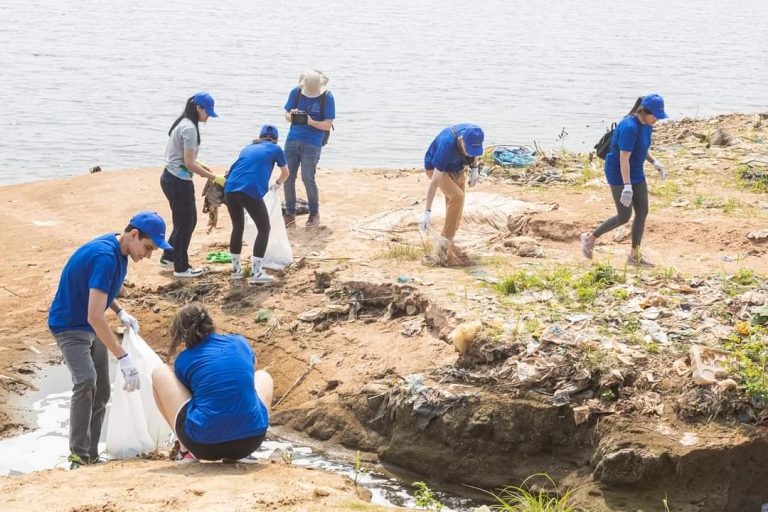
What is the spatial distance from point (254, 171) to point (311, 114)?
172 centimetres

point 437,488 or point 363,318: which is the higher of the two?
point 363,318

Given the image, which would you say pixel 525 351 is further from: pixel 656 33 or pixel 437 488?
pixel 656 33

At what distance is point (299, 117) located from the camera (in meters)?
10.6

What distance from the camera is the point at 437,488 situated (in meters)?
6.82

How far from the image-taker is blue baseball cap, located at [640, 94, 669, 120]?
28.5 feet

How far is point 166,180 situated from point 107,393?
331 centimetres

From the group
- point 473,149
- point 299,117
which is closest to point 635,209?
point 473,149

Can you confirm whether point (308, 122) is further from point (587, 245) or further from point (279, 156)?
point (587, 245)

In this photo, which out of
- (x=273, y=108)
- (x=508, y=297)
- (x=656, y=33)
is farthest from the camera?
(x=656, y=33)

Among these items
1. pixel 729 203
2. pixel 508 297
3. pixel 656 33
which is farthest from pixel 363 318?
pixel 656 33

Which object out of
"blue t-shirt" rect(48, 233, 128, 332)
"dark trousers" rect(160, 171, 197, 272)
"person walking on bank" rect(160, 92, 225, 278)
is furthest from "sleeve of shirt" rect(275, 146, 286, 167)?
"blue t-shirt" rect(48, 233, 128, 332)

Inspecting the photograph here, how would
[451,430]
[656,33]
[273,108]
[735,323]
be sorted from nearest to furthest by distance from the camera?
1. [451,430]
2. [735,323]
3. [273,108]
4. [656,33]

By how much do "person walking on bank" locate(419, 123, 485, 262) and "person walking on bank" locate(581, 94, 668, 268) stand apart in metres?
1.24

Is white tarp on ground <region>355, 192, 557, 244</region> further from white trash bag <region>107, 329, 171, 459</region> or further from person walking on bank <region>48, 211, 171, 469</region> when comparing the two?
person walking on bank <region>48, 211, 171, 469</region>
